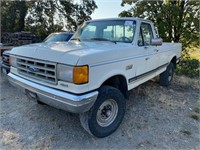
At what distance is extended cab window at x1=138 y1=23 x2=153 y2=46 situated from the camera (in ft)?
12.9

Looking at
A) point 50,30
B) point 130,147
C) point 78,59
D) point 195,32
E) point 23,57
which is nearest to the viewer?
point 78,59

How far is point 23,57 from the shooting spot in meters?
3.07

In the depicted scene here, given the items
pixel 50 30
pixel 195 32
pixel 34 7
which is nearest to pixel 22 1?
pixel 34 7

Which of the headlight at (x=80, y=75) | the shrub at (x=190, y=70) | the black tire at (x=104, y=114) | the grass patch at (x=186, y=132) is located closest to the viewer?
the headlight at (x=80, y=75)

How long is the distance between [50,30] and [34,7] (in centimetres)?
254

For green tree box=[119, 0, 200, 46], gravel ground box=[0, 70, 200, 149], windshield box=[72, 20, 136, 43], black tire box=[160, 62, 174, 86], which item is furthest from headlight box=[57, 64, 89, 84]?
green tree box=[119, 0, 200, 46]

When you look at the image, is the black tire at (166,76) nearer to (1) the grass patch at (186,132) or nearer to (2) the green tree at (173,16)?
(1) the grass patch at (186,132)

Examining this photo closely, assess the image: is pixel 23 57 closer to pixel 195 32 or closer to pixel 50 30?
pixel 195 32

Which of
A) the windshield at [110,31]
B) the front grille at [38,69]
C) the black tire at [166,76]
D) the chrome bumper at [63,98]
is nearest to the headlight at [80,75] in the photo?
the chrome bumper at [63,98]

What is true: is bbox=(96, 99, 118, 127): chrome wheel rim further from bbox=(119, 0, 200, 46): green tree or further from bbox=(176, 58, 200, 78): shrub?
bbox=(119, 0, 200, 46): green tree

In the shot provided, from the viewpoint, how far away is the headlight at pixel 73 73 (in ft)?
7.84

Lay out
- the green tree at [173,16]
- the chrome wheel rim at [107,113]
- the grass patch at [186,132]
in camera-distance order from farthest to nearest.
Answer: the green tree at [173,16] < the grass patch at [186,132] < the chrome wheel rim at [107,113]

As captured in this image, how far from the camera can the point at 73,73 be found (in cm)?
240

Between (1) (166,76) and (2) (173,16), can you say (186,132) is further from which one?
(2) (173,16)
